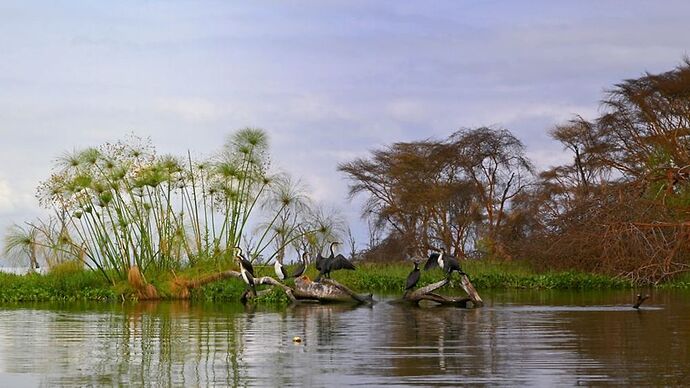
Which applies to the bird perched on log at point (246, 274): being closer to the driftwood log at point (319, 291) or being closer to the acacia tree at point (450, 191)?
the driftwood log at point (319, 291)

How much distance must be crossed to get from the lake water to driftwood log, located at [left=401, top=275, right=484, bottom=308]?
755 mm

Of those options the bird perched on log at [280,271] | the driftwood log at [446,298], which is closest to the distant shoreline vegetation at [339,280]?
the bird perched on log at [280,271]

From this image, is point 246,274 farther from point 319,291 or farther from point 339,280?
point 339,280

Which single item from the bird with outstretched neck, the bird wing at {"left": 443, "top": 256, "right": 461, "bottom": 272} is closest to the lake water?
the bird wing at {"left": 443, "top": 256, "right": 461, "bottom": 272}

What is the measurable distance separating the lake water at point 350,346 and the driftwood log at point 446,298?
2.48 ft

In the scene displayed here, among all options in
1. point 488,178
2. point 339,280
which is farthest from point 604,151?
point 339,280

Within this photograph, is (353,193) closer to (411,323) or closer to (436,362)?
(411,323)

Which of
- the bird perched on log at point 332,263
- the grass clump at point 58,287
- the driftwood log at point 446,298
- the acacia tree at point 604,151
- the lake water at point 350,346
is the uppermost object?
the acacia tree at point 604,151

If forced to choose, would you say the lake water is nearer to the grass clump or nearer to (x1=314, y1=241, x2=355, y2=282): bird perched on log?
(x1=314, y1=241, x2=355, y2=282): bird perched on log

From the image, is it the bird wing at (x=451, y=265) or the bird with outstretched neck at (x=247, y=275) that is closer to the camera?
the bird wing at (x=451, y=265)

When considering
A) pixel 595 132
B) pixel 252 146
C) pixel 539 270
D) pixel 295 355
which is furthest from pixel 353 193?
pixel 295 355

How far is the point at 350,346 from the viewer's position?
59.3ft

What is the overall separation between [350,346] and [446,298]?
38.3 feet

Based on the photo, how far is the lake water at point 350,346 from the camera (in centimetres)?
1409
